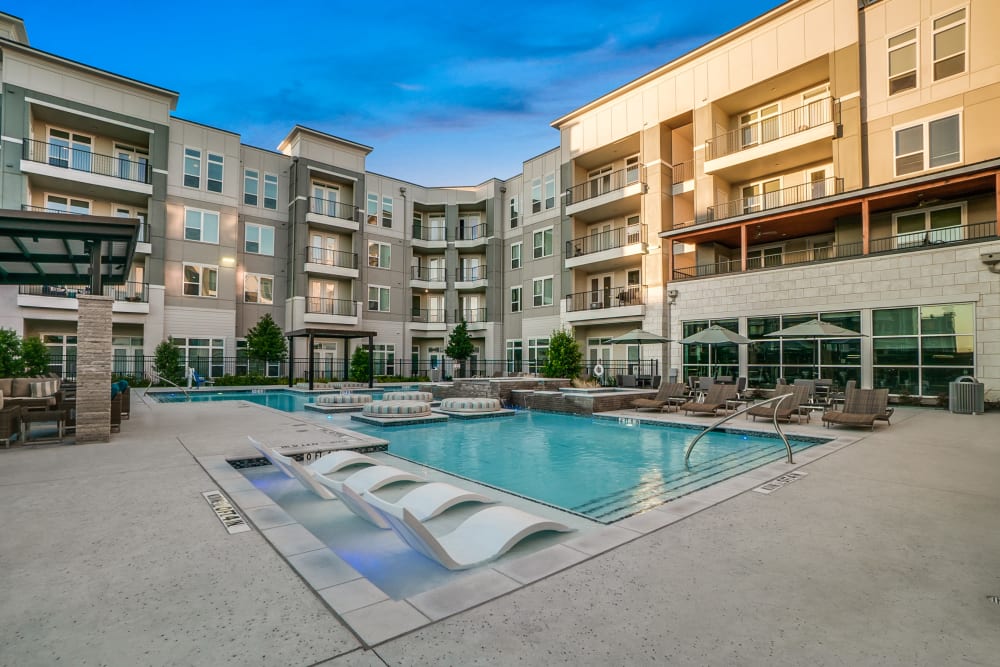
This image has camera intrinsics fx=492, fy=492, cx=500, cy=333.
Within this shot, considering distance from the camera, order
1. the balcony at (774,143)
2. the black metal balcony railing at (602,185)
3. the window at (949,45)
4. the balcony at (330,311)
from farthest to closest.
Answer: the balcony at (330,311)
the black metal balcony railing at (602,185)
the balcony at (774,143)
the window at (949,45)

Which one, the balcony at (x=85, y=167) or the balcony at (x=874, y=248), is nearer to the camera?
the balcony at (x=874, y=248)

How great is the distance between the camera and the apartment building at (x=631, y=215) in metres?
15.5

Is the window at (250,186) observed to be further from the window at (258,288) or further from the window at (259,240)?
the window at (258,288)

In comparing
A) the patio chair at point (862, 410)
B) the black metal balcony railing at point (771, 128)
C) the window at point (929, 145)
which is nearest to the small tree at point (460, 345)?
the black metal balcony railing at point (771, 128)

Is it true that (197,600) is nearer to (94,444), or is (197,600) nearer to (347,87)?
(94,444)

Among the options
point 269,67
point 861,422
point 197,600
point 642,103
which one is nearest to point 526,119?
point 269,67

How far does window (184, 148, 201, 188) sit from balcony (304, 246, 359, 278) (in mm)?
6240

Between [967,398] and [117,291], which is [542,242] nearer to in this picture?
[967,398]

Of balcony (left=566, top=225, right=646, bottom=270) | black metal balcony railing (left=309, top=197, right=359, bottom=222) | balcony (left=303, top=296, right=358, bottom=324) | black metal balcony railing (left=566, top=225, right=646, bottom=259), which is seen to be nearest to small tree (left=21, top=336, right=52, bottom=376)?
balcony (left=303, top=296, right=358, bottom=324)

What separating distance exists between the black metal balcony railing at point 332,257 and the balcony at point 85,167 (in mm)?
7987

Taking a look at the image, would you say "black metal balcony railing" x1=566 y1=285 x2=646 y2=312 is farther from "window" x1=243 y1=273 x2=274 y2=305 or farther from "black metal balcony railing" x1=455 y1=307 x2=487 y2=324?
"window" x1=243 y1=273 x2=274 y2=305

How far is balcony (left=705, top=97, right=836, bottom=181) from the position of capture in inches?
726

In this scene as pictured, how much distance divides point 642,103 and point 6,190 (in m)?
28.1

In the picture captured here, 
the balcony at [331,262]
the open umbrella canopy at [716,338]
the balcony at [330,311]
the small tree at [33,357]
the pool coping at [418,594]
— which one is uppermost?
the balcony at [331,262]
